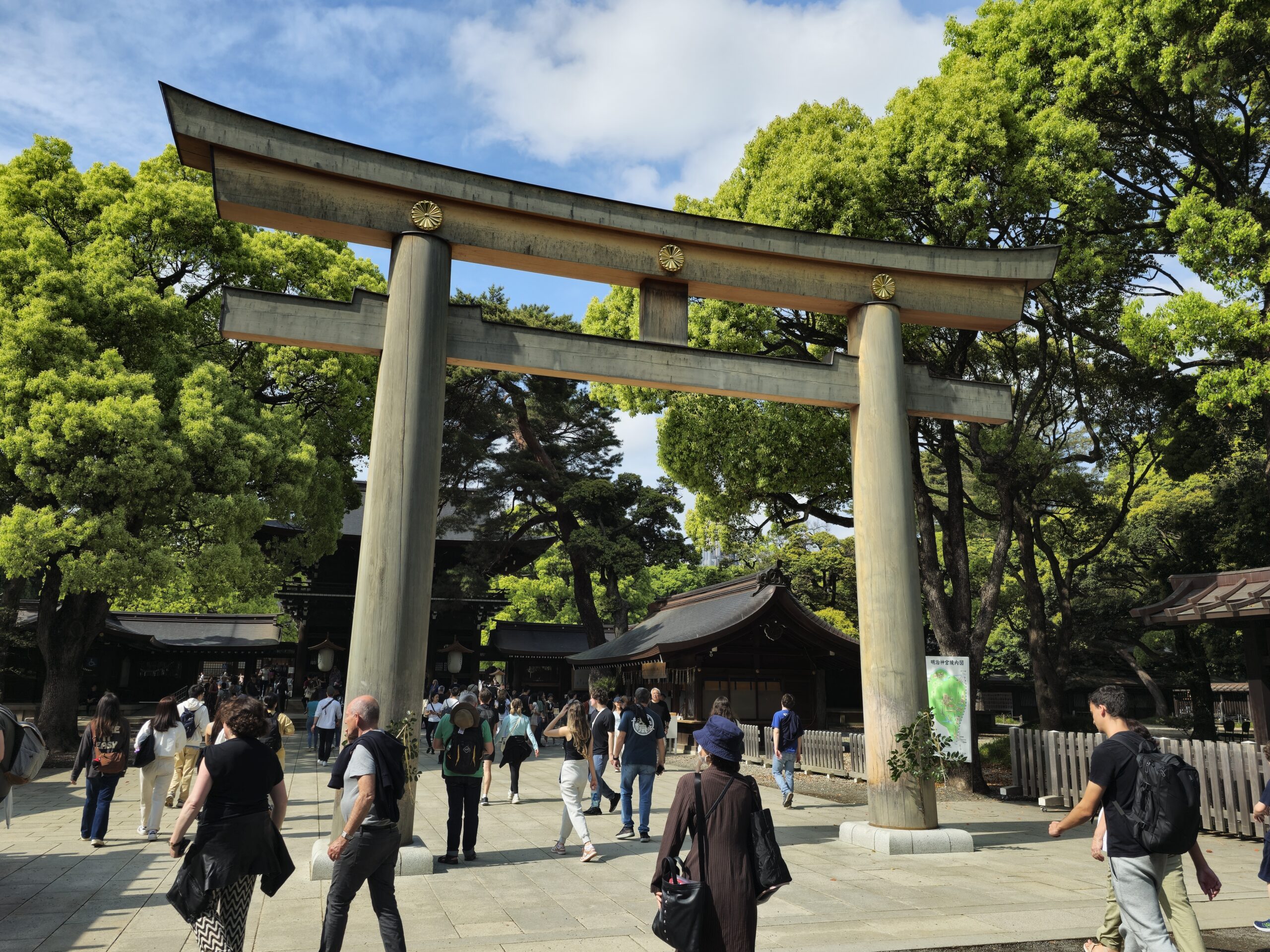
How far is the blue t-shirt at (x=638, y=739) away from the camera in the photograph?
407 inches

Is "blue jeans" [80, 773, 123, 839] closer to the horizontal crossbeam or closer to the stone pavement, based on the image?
the stone pavement

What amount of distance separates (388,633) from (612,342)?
4047 millimetres

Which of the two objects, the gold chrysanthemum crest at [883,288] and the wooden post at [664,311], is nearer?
the wooden post at [664,311]

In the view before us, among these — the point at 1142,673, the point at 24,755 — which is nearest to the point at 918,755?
the point at 24,755

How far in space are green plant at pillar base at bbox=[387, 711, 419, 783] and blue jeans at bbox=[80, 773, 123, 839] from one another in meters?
3.54

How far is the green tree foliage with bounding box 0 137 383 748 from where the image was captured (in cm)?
1669

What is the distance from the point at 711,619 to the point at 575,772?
15.3 m

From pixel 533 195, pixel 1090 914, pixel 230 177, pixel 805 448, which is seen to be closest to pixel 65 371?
pixel 230 177

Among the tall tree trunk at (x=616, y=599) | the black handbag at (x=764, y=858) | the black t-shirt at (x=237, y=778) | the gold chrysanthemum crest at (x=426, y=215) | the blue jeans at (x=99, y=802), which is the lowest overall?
the blue jeans at (x=99, y=802)

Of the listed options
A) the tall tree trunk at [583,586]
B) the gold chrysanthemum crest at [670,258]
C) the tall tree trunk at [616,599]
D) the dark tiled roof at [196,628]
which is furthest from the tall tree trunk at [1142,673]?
the dark tiled roof at [196,628]

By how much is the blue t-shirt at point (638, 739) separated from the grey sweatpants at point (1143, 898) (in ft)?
20.0

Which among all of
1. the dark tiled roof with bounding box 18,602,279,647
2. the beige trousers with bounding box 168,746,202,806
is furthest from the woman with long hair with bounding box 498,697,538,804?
the dark tiled roof with bounding box 18,602,279,647

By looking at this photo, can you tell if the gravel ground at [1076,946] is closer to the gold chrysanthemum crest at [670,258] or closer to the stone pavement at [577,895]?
the stone pavement at [577,895]

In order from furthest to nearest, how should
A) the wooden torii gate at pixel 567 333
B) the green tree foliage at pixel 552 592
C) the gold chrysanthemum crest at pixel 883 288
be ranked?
the green tree foliage at pixel 552 592 → the gold chrysanthemum crest at pixel 883 288 → the wooden torii gate at pixel 567 333
